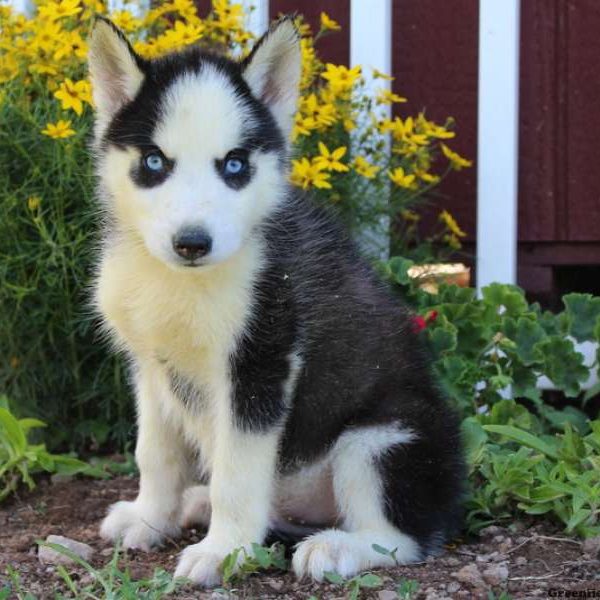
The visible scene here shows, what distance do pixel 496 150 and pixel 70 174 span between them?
2.40 metres

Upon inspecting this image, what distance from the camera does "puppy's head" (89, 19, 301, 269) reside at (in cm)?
312

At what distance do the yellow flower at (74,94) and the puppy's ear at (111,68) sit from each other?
78 centimetres

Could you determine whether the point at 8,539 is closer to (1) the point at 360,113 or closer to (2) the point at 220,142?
(2) the point at 220,142

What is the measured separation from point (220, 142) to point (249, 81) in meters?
0.37

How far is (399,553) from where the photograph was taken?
3.48 meters

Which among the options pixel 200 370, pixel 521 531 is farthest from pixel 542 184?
pixel 200 370

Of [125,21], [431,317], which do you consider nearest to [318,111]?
[125,21]

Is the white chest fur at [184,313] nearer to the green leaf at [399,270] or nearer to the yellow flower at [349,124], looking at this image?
the green leaf at [399,270]

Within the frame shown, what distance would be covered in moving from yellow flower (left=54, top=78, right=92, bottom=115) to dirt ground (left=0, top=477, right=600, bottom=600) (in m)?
1.67

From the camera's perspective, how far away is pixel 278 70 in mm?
3576

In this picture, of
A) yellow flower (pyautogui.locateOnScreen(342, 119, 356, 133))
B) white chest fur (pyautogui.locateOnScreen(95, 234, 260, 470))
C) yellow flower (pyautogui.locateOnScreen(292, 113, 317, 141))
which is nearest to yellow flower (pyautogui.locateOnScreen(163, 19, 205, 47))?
yellow flower (pyautogui.locateOnScreen(292, 113, 317, 141))

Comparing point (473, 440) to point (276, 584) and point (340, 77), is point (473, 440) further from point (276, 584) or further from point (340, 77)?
point (340, 77)

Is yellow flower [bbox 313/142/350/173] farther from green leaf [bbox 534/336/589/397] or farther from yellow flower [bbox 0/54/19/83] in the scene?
yellow flower [bbox 0/54/19/83]

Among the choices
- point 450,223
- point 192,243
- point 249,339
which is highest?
point 450,223
